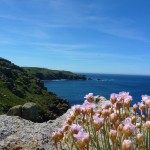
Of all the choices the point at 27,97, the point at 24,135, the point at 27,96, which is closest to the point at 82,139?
the point at 24,135

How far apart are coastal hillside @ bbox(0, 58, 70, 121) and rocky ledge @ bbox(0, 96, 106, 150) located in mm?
65137

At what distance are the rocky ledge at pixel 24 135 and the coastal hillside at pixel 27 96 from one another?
65.1 m

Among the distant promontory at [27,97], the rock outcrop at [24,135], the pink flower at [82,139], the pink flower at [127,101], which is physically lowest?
the distant promontory at [27,97]

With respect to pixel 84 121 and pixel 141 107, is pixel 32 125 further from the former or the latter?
pixel 141 107

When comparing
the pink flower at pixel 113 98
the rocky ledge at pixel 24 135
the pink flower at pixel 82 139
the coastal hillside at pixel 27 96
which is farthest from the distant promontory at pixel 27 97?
the pink flower at pixel 82 139

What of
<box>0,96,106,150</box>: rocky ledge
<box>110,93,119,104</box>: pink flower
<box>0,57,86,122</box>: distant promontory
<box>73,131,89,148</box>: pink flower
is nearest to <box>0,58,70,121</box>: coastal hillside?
<box>0,57,86,122</box>: distant promontory

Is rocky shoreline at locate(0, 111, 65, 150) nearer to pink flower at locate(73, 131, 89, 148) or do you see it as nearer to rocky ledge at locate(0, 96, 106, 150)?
rocky ledge at locate(0, 96, 106, 150)

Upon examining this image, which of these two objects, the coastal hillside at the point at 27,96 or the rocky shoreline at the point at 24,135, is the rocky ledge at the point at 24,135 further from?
the coastal hillside at the point at 27,96

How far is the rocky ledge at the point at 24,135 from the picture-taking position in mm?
7480

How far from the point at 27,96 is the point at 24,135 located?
10458 cm

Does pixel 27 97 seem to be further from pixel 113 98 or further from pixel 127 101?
pixel 127 101

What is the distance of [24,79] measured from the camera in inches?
5581

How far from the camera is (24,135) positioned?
7.85 meters

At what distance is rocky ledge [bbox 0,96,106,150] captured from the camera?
7480mm
